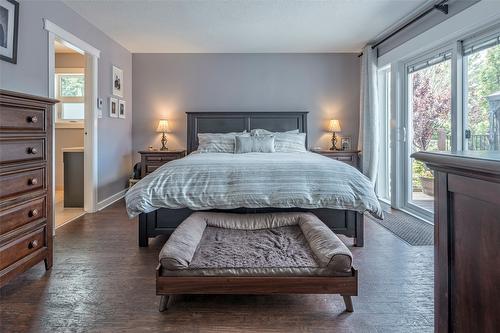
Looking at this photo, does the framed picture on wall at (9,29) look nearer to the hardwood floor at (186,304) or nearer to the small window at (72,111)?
the hardwood floor at (186,304)

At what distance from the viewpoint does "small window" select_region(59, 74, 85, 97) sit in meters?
5.83

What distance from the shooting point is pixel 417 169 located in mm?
4148

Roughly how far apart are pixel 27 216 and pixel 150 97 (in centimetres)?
386

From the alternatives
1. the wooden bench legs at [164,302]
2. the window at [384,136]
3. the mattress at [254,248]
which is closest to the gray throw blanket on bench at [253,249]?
the mattress at [254,248]

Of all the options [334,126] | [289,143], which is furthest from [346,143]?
[289,143]

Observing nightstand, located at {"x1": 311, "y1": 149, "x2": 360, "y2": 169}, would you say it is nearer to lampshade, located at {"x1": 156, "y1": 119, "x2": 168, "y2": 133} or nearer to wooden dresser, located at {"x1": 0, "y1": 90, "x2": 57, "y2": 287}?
lampshade, located at {"x1": 156, "y1": 119, "x2": 168, "y2": 133}

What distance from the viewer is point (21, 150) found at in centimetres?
204

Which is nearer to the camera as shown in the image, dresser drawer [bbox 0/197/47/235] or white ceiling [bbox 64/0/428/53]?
dresser drawer [bbox 0/197/47/235]

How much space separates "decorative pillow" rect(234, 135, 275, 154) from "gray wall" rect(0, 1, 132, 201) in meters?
1.94

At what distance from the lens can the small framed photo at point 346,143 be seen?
18.3 feet

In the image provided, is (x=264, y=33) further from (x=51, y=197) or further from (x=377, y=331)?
(x=377, y=331)

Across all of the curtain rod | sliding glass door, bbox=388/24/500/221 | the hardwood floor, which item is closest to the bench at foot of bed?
the hardwood floor

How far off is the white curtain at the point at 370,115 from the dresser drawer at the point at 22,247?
4294 millimetres

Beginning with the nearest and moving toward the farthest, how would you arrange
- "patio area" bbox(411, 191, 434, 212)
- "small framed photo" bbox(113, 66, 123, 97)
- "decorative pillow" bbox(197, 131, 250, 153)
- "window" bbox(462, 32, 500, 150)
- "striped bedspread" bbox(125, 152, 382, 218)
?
"striped bedspread" bbox(125, 152, 382, 218)
"window" bbox(462, 32, 500, 150)
"patio area" bbox(411, 191, 434, 212)
"decorative pillow" bbox(197, 131, 250, 153)
"small framed photo" bbox(113, 66, 123, 97)
